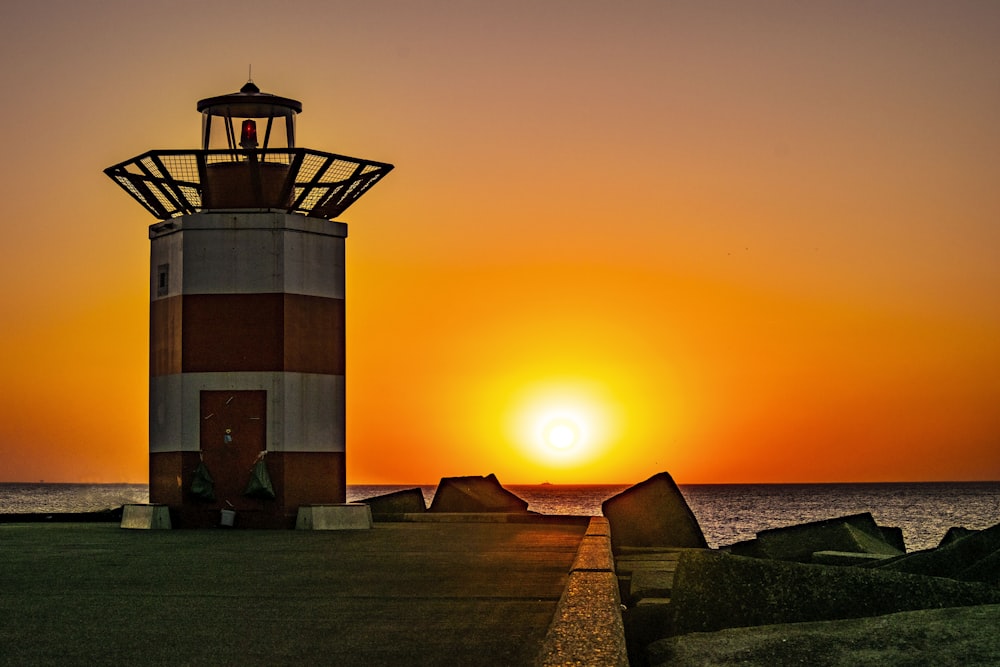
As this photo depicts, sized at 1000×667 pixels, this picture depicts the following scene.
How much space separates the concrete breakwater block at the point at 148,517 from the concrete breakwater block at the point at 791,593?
11.6m

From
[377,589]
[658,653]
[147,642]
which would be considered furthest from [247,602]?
[658,653]

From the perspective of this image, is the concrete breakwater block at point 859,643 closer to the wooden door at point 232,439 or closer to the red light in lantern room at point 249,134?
the wooden door at point 232,439

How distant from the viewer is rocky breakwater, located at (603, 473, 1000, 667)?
579 centimetres

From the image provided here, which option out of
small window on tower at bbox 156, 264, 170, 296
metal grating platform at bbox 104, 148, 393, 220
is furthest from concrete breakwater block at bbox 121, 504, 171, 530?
metal grating platform at bbox 104, 148, 393, 220

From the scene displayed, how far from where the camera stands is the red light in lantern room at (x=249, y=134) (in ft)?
62.5

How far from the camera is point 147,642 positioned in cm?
605

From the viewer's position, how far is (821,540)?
55.4ft

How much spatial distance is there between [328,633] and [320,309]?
11956 mm

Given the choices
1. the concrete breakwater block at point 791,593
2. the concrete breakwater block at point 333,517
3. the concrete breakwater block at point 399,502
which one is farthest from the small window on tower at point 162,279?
the concrete breakwater block at point 791,593

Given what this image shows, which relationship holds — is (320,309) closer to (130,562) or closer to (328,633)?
(130,562)

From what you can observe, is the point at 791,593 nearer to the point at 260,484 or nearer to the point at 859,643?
the point at 859,643

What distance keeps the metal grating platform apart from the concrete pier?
622cm

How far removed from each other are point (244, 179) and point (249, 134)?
3.56 ft

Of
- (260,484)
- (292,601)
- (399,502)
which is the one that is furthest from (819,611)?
(399,502)
